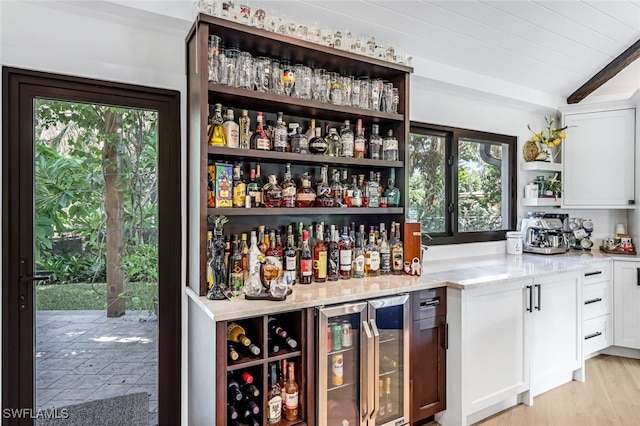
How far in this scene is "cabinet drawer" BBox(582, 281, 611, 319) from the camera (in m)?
3.29

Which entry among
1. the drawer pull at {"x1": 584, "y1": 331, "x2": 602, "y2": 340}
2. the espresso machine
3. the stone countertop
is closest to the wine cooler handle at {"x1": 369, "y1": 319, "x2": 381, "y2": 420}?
the stone countertop

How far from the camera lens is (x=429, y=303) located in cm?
233

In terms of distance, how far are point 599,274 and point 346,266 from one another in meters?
2.51

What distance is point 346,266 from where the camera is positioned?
94.5 inches

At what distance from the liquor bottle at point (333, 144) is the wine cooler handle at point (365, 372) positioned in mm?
1095

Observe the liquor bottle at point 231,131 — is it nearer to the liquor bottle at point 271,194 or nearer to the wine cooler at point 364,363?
the liquor bottle at point 271,194

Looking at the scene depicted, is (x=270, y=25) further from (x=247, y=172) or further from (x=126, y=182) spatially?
(x=126, y=182)

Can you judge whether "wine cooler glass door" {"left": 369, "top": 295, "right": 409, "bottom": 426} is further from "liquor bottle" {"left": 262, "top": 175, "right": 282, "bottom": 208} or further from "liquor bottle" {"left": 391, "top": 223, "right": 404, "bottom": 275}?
"liquor bottle" {"left": 262, "top": 175, "right": 282, "bottom": 208}

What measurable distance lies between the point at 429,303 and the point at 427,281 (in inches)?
5.2

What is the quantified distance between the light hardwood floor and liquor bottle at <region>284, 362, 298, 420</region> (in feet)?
3.56

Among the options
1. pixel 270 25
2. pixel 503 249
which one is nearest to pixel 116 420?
pixel 270 25

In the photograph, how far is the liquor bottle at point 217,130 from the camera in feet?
6.61

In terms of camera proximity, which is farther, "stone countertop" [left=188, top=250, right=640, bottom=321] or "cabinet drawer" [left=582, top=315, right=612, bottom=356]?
"cabinet drawer" [left=582, top=315, right=612, bottom=356]

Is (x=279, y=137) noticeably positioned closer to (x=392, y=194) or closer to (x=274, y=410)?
(x=392, y=194)
